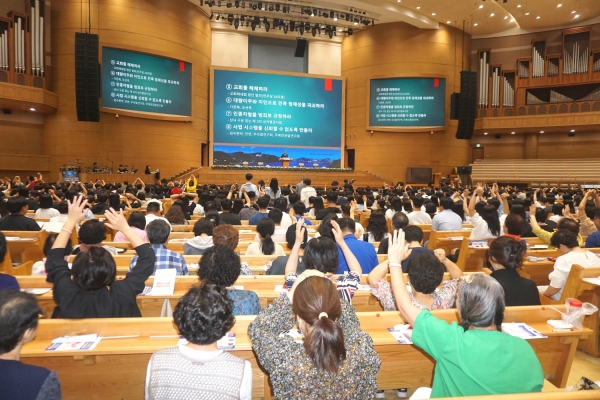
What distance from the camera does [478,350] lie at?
5.47 feet

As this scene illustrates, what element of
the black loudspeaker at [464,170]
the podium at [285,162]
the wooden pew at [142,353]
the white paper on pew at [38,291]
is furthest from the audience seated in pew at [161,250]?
the black loudspeaker at [464,170]

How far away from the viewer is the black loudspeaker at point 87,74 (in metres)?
13.1

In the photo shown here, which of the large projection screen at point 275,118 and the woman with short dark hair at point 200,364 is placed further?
the large projection screen at point 275,118

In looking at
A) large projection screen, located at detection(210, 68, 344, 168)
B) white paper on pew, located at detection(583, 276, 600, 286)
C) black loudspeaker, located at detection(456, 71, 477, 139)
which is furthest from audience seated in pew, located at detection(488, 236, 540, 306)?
large projection screen, located at detection(210, 68, 344, 168)

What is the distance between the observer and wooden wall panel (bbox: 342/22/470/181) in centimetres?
1948

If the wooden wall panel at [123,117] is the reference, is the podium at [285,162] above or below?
below

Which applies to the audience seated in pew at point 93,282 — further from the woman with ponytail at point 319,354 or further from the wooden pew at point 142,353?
the woman with ponytail at point 319,354

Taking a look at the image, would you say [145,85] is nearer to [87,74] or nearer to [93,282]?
[87,74]

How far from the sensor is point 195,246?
4199 mm

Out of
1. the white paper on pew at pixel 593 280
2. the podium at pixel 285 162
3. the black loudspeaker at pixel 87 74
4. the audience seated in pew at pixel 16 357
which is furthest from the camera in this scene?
the podium at pixel 285 162

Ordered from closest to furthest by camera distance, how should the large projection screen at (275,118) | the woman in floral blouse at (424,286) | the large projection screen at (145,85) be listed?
the woman in floral blouse at (424,286)
the large projection screen at (145,85)
the large projection screen at (275,118)

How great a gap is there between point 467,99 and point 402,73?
3.61 metres

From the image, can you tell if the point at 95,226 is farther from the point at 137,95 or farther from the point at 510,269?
the point at 137,95

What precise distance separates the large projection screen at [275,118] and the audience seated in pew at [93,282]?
16535 mm
